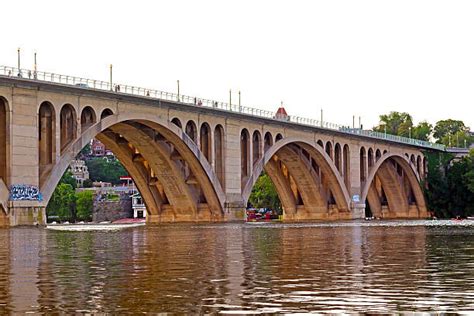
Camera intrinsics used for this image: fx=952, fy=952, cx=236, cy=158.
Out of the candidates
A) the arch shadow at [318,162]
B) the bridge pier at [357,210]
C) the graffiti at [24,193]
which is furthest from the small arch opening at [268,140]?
the graffiti at [24,193]

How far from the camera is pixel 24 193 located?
7100 cm

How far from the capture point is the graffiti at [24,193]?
70188mm

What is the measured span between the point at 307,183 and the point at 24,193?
5996 cm

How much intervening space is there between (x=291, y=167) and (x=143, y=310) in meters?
108

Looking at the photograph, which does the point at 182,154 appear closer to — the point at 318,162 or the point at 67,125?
the point at 67,125

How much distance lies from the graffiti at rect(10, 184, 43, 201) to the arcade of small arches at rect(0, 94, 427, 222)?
76 cm

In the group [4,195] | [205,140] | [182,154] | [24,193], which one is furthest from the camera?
[205,140]

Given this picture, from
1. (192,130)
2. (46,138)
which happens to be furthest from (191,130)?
(46,138)

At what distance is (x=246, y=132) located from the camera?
105m

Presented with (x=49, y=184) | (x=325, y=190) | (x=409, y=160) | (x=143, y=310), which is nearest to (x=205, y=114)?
(x=49, y=184)

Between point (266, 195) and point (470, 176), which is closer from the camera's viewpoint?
point (470, 176)

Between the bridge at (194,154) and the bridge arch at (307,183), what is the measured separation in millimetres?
139

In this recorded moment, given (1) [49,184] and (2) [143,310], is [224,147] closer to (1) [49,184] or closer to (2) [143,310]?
(1) [49,184]

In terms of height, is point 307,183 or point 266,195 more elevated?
point 307,183
